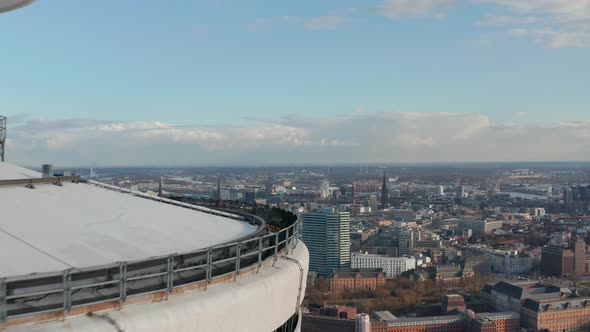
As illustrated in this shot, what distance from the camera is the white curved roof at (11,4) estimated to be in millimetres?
9992

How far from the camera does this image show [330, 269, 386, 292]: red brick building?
3287 inches

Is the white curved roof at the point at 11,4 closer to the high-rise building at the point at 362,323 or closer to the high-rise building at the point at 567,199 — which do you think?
A: the high-rise building at the point at 362,323

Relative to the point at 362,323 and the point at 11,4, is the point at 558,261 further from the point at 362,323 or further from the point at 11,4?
the point at 11,4

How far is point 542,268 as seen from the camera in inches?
4033

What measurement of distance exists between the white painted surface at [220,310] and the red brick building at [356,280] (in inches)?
3005

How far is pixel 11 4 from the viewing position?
10.1m

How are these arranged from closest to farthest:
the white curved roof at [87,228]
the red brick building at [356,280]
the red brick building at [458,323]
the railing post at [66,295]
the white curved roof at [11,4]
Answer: the railing post at [66,295]
the white curved roof at [87,228]
the white curved roof at [11,4]
the red brick building at [458,323]
the red brick building at [356,280]

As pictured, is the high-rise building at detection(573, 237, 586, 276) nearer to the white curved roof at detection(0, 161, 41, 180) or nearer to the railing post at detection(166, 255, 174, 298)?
the white curved roof at detection(0, 161, 41, 180)

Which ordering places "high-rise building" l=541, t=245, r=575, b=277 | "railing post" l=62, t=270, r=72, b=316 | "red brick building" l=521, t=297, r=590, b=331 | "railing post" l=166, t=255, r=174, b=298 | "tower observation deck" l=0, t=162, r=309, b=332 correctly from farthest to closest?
"high-rise building" l=541, t=245, r=575, b=277, "red brick building" l=521, t=297, r=590, b=331, "railing post" l=166, t=255, r=174, b=298, "tower observation deck" l=0, t=162, r=309, b=332, "railing post" l=62, t=270, r=72, b=316

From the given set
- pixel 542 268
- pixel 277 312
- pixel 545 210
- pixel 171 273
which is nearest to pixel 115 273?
pixel 171 273

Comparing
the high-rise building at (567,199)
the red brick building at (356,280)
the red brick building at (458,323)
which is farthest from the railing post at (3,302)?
the high-rise building at (567,199)

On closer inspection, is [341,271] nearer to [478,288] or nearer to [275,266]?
[478,288]

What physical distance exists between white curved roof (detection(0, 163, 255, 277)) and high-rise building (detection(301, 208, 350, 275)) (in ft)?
291

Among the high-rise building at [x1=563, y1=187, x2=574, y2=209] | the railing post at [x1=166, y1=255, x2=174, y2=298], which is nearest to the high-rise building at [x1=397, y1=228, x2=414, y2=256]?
the high-rise building at [x1=563, y1=187, x2=574, y2=209]
